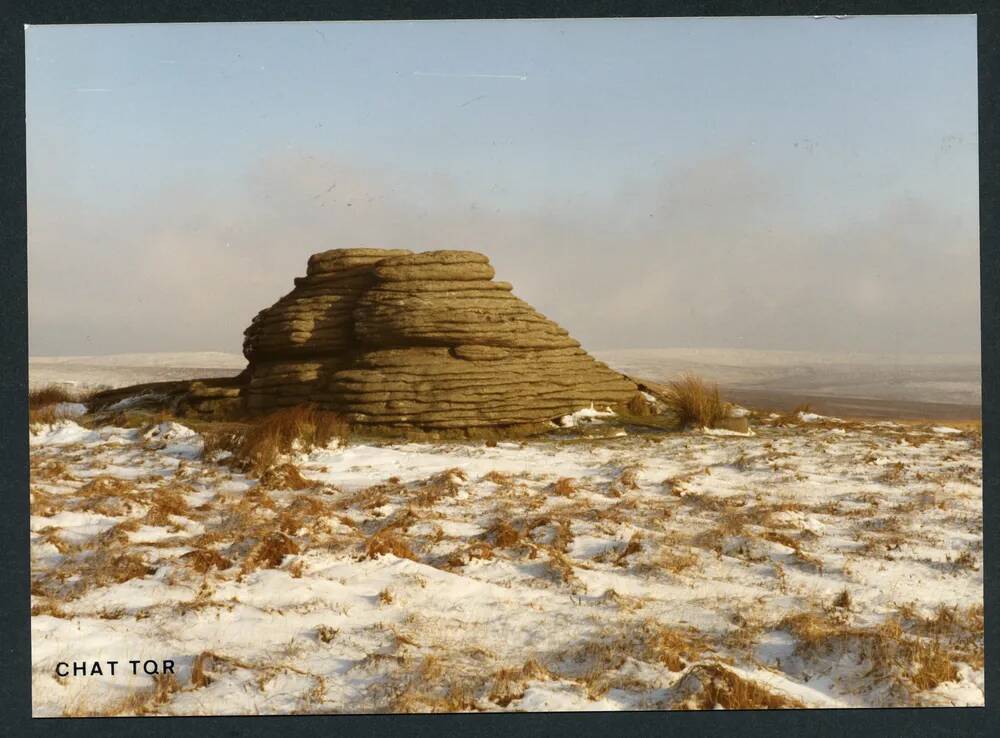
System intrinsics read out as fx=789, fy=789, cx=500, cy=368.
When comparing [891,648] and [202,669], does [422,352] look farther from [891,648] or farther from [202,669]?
[891,648]

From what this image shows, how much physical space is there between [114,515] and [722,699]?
4914 mm

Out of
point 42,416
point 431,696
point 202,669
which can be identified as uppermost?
point 42,416

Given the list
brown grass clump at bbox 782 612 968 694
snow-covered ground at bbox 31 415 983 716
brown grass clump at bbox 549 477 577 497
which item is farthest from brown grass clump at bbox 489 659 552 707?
brown grass clump at bbox 549 477 577 497

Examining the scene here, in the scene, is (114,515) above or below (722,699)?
above

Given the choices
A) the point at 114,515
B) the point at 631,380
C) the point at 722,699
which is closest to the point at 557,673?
the point at 722,699

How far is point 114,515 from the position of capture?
6508 millimetres

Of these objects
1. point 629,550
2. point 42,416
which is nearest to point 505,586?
point 629,550

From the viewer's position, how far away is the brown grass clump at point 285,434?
25.7ft

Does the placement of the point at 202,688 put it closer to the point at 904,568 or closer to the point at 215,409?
the point at 904,568

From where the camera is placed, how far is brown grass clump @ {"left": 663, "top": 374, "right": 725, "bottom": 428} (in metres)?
10.5

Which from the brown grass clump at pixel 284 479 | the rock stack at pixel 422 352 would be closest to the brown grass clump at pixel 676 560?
the brown grass clump at pixel 284 479

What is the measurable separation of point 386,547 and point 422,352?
16.3ft

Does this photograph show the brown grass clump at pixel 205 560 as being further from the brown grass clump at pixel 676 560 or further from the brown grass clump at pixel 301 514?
the brown grass clump at pixel 676 560

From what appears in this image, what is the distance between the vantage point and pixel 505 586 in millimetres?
5609
